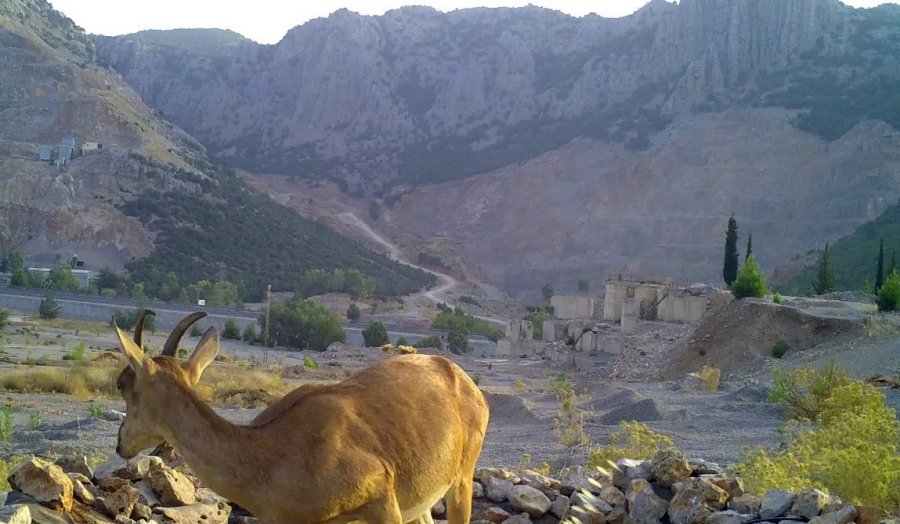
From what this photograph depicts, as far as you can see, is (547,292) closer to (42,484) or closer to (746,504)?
(746,504)

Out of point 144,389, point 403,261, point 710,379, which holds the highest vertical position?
point 144,389

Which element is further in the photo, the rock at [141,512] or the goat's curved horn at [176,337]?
the rock at [141,512]

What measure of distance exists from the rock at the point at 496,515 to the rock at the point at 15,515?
4147 millimetres

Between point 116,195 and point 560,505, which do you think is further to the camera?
point 116,195

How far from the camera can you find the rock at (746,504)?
7875mm

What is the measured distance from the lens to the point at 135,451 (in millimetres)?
5480

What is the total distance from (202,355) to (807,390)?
1534cm

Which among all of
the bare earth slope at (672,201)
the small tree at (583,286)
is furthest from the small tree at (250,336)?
the bare earth slope at (672,201)

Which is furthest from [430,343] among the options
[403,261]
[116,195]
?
[403,261]

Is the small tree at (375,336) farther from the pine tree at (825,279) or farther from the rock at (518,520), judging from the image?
the rock at (518,520)

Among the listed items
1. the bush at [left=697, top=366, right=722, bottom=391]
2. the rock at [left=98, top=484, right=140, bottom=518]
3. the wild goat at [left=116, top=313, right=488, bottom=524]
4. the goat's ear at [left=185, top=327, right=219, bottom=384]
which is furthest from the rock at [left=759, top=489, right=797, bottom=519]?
the bush at [left=697, top=366, right=722, bottom=391]

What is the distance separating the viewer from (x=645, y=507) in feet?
27.0

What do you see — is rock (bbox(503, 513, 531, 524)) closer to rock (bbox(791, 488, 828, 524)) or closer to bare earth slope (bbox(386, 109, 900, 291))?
rock (bbox(791, 488, 828, 524))

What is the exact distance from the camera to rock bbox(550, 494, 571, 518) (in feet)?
28.1
